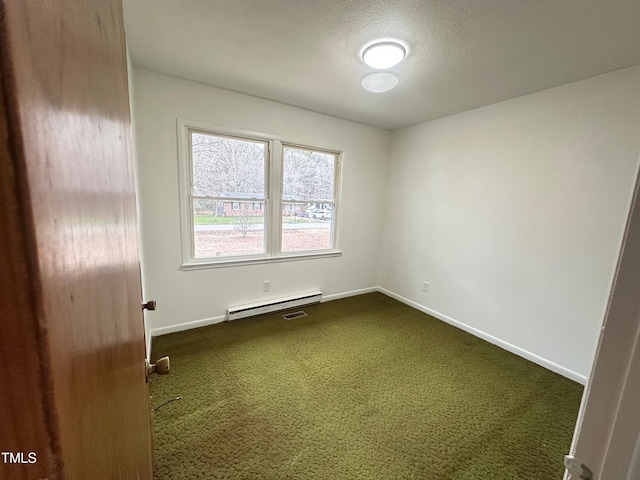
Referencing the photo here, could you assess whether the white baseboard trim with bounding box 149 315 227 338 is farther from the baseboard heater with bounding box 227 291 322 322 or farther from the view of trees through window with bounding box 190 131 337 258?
the view of trees through window with bounding box 190 131 337 258

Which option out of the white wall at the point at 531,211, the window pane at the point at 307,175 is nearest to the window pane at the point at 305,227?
the window pane at the point at 307,175

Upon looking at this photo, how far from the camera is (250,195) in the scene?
281 centimetres

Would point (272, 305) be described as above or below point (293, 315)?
above

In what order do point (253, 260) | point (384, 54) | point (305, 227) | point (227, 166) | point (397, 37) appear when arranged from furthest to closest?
point (305, 227), point (253, 260), point (227, 166), point (384, 54), point (397, 37)

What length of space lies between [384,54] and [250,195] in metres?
1.80

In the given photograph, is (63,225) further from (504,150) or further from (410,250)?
(410,250)

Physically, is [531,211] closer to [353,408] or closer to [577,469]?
[353,408]

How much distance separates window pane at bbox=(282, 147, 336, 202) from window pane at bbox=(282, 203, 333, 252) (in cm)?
14

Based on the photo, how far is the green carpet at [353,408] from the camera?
1372mm

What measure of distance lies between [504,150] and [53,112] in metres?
3.14

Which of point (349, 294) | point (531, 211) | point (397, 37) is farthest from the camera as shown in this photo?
point (349, 294)

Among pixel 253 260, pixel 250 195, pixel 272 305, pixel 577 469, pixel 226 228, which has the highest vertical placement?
pixel 250 195

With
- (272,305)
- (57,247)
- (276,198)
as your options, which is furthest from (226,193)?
(57,247)

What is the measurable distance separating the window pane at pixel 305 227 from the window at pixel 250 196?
0.01 m
